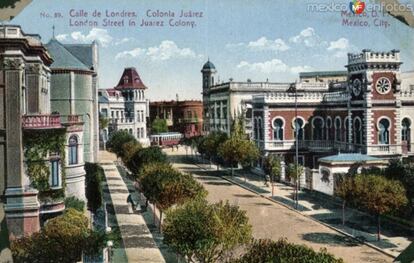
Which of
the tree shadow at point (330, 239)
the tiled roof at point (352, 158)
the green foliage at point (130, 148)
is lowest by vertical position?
the tree shadow at point (330, 239)

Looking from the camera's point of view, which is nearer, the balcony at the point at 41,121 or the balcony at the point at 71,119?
the balcony at the point at 41,121

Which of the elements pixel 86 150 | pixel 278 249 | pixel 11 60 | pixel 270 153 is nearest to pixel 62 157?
pixel 86 150

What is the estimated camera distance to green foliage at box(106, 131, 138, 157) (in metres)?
21.8

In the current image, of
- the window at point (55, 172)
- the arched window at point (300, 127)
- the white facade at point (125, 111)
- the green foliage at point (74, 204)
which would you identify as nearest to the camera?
the window at point (55, 172)

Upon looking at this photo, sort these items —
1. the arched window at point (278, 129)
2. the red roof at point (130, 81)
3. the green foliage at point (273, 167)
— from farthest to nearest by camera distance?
the arched window at point (278, 129)
the green foliage at point (273, 167)
the red roof at point (130, 81)

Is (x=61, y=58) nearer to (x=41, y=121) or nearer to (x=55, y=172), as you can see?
(x=41, y=121)

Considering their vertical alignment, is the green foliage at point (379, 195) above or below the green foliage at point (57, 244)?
above

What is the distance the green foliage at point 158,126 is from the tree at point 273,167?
528 cm

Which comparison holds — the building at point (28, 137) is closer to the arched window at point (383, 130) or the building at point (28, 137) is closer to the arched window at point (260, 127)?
the arched window at point (383, 130)

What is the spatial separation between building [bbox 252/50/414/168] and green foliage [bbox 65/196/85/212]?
33.6 ft

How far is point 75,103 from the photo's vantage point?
1645 centimetres

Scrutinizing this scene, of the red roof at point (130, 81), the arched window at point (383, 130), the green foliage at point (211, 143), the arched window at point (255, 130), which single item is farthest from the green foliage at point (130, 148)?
the arched window at point (383, 130)

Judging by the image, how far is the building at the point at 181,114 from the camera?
1864 centimetres

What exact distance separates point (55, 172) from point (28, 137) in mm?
1535
